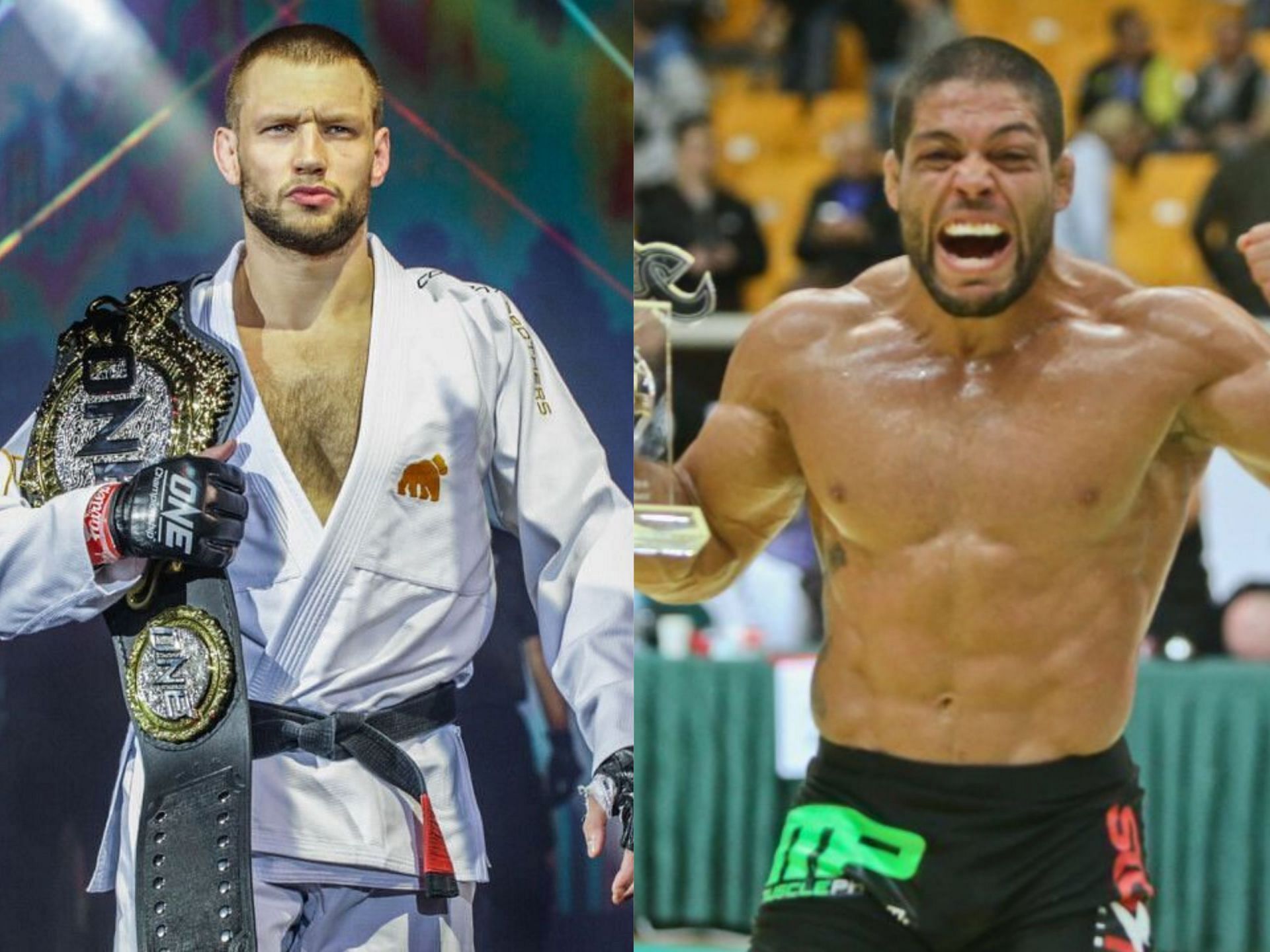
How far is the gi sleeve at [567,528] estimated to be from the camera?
2764mm

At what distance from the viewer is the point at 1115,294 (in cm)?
295

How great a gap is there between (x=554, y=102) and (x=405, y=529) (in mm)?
707

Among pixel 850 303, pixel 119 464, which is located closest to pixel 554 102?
pixel 850 303

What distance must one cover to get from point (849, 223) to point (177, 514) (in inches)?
223

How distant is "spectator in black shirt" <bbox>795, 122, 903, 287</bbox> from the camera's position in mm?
7746

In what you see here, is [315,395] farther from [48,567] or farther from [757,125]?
[757,125]

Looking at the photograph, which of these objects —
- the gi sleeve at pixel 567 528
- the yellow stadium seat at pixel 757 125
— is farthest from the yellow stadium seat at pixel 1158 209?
the gi sleeve at pixel 567 528

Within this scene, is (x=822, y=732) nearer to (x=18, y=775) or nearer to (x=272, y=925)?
(x=272, y=925)

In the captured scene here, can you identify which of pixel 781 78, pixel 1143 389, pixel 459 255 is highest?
pixel 781 78

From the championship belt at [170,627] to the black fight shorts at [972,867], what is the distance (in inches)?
34.0

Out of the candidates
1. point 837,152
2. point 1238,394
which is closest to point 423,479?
point 1238,394

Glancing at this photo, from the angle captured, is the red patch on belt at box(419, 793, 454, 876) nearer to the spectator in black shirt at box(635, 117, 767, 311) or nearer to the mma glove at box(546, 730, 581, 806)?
the mma glove at box(546, 730, 581, 806)

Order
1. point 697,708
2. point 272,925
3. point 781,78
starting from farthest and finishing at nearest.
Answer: point 781,78 → point 697,708 → point 272,925

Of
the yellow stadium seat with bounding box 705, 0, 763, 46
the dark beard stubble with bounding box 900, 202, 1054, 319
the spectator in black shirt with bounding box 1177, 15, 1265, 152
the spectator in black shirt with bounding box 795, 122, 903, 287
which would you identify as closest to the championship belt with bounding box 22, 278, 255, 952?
the dark beard stubble with bounding box 900, 202, 1054, 319
